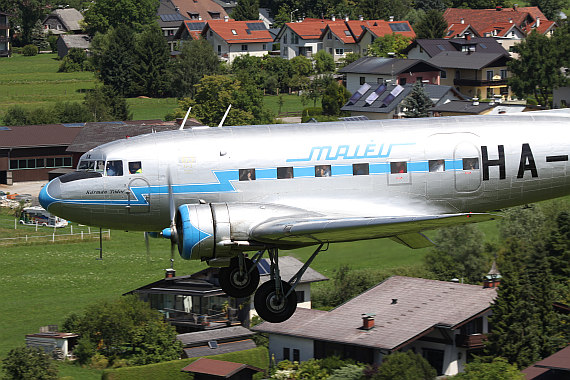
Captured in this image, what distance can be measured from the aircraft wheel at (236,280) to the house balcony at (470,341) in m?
39.1

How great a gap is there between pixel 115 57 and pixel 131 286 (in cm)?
9658

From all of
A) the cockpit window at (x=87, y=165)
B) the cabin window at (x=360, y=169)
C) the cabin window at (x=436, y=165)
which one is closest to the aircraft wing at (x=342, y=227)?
the cabin window at (x=360, y=169)

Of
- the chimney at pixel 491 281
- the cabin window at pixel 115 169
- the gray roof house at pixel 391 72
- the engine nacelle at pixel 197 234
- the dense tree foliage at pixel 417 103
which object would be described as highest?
the gray roof house at pixel 391 72

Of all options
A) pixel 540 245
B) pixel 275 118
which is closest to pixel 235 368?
pixel 540 245

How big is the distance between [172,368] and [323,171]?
3885 cm

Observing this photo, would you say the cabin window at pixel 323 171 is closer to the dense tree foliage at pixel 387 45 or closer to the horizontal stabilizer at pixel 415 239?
the horizontal stabilizer at pixel 415 239

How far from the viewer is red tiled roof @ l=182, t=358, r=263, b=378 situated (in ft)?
211

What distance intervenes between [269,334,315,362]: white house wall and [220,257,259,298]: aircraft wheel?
3797 centimetres

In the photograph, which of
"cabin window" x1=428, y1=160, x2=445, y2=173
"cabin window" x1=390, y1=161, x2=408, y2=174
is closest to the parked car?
"cabin window" x1=390, y1=161, x2=408, y2=174

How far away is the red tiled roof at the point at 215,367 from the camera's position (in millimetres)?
64188

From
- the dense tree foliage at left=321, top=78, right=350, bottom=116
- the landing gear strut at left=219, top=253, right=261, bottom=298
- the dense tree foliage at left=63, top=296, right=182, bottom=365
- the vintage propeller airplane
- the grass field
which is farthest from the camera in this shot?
the grass field

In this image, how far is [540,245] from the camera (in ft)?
250

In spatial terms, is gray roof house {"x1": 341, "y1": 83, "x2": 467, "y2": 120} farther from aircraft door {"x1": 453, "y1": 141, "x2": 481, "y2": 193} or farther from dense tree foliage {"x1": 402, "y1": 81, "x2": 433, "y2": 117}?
aircraft door {"x1": 453, "y1": 141, "x2": 481, "y2": 193}

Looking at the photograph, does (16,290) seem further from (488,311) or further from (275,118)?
(275,118)
